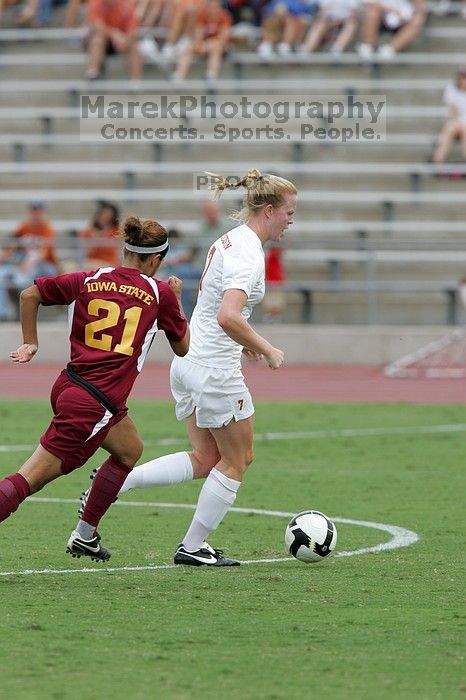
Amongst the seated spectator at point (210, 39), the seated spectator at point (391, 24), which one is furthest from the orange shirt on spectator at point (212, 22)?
the seated spectator at point (391, 24)

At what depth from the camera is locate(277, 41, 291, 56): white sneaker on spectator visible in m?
24.4

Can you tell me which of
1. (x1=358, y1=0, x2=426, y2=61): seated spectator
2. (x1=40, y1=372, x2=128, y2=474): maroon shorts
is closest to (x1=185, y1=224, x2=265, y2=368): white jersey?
(x1=40, y1=372, x2=128, y2=474): maroon shorts

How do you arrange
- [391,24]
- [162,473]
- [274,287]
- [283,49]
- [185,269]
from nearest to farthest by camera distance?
[162,473] → [185,269] → [274,287] → [391,24] → [283,49]

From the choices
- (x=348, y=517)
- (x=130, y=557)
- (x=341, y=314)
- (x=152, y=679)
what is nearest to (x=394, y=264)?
(x=341, y=314)

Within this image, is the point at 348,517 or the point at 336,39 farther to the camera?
the point at 336,39

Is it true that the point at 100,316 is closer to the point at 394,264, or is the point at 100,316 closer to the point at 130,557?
the point at 130,557

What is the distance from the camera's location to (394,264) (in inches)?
853

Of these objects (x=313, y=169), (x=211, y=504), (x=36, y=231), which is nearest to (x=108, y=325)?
(x=211, y=504)

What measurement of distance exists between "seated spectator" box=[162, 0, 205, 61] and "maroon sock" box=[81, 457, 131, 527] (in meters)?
18.3

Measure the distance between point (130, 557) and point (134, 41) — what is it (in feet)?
59.5

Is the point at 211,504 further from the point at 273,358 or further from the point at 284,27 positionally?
the point at 284,27

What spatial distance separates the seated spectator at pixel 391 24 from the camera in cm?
2403

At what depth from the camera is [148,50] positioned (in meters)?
A: 25.1

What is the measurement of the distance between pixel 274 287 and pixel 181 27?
22.0 feet
